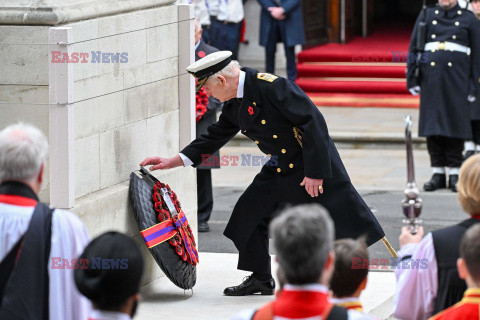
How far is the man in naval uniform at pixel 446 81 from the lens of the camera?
11.8 meters

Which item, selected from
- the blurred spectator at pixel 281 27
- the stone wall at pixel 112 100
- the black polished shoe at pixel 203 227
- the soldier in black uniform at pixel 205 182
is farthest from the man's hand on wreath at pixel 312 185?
the blurred spectator at pixel 281 27

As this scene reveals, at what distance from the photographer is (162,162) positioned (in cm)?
718

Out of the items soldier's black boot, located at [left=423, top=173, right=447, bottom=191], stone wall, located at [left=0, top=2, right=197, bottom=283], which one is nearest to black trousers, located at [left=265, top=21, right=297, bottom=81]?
soldier's black boot, located at [left=423, top=173, right=447, bottom=191]

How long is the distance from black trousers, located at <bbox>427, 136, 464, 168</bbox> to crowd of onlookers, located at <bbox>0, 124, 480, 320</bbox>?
7289 mm

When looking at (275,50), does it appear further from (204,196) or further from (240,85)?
(240,85)

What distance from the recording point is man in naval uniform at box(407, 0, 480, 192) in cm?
1182

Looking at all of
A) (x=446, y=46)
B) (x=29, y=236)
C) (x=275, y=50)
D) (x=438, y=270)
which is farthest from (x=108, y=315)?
(x=275, y=50)

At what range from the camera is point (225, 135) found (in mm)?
7211

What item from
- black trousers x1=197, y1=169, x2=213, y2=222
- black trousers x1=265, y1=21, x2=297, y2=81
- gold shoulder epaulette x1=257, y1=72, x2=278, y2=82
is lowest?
black trousers x1=197, y1=169, x2=213, y2=222

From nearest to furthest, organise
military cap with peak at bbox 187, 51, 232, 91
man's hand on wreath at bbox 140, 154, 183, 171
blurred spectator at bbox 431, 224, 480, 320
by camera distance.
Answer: blurred spectator at bbox 431, 224, 480, 320 < military cap with peak at bbox 187, 51, 232, 91 < man's hand on wreath at bbox 140, 154, 183, 171

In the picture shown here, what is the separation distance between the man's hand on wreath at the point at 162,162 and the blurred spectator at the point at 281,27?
8854mm

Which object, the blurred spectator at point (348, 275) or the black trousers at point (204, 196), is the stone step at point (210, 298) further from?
the blurred spectator at point (348, 275)

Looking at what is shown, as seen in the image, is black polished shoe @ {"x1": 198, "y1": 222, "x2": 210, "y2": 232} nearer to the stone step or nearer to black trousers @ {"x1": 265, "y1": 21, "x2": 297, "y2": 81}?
the stone step

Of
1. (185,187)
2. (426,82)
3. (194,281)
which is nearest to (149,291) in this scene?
(194,281)
